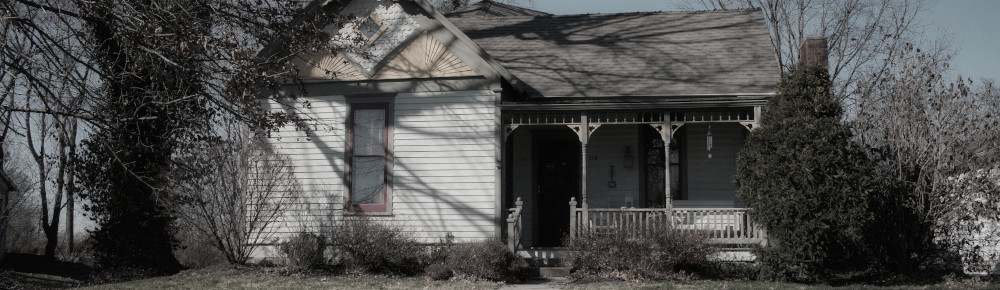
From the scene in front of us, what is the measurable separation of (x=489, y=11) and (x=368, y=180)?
9.09m

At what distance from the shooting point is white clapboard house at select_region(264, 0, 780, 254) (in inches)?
574

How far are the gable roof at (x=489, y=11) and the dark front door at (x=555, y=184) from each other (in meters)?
5.63

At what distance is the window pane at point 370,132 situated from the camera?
15164mm

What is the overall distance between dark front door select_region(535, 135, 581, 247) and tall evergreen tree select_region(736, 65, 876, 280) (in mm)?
4737

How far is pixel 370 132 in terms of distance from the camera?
15.2 m

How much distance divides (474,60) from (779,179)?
5468 mm

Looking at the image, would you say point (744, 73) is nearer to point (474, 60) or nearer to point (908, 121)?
point (908, 121)

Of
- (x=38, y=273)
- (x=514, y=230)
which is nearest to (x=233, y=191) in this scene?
(x=514, y=230)

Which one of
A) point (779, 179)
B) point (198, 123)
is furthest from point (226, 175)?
point (779, 179)

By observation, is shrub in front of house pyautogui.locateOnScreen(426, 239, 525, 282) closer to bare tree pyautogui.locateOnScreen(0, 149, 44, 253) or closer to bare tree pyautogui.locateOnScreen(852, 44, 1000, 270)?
bare tree pyautogui.locateOnScreen(852, 44, 1000, 270)

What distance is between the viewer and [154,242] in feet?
47.8

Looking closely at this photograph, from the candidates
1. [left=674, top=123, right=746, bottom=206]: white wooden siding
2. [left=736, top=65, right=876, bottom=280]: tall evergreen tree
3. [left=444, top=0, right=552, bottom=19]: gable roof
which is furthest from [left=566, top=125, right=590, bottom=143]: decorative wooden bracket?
[left=444, top=0, right=552, bottom=19]: gable roof

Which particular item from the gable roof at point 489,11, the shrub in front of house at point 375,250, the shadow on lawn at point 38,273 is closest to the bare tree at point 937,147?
the shrub in front of house at point 375,250

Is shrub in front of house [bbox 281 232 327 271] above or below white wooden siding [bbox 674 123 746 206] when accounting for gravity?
below
